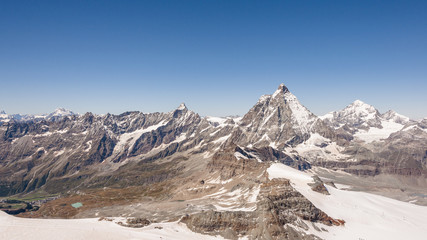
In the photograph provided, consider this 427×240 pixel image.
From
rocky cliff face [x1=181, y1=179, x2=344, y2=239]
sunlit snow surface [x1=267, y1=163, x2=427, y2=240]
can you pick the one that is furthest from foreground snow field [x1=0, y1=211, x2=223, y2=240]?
sunlit snow surface [x1=267, y1=163, x2=427, y2=240]

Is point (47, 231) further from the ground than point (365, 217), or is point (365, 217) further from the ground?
point (47, 231)

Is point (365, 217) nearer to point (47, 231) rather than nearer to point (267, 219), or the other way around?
point (267, 219)

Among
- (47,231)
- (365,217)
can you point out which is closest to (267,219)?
(365,217)

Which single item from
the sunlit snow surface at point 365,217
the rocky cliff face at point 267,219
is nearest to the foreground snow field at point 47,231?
the rocky cliff face at point 267,219

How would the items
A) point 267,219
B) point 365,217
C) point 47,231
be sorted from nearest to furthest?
point 47,231 → point 267,219 → point 365,217

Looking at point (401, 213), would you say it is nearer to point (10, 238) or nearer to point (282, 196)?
point (282, 196)

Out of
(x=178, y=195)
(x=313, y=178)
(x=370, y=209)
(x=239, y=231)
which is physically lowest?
(x=178, y=195)

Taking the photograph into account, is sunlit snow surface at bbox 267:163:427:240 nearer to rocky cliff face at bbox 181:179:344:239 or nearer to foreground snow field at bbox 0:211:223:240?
rocky cliff face at bbox 181:179:344:239

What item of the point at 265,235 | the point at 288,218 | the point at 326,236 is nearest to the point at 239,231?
the point at 265,235
